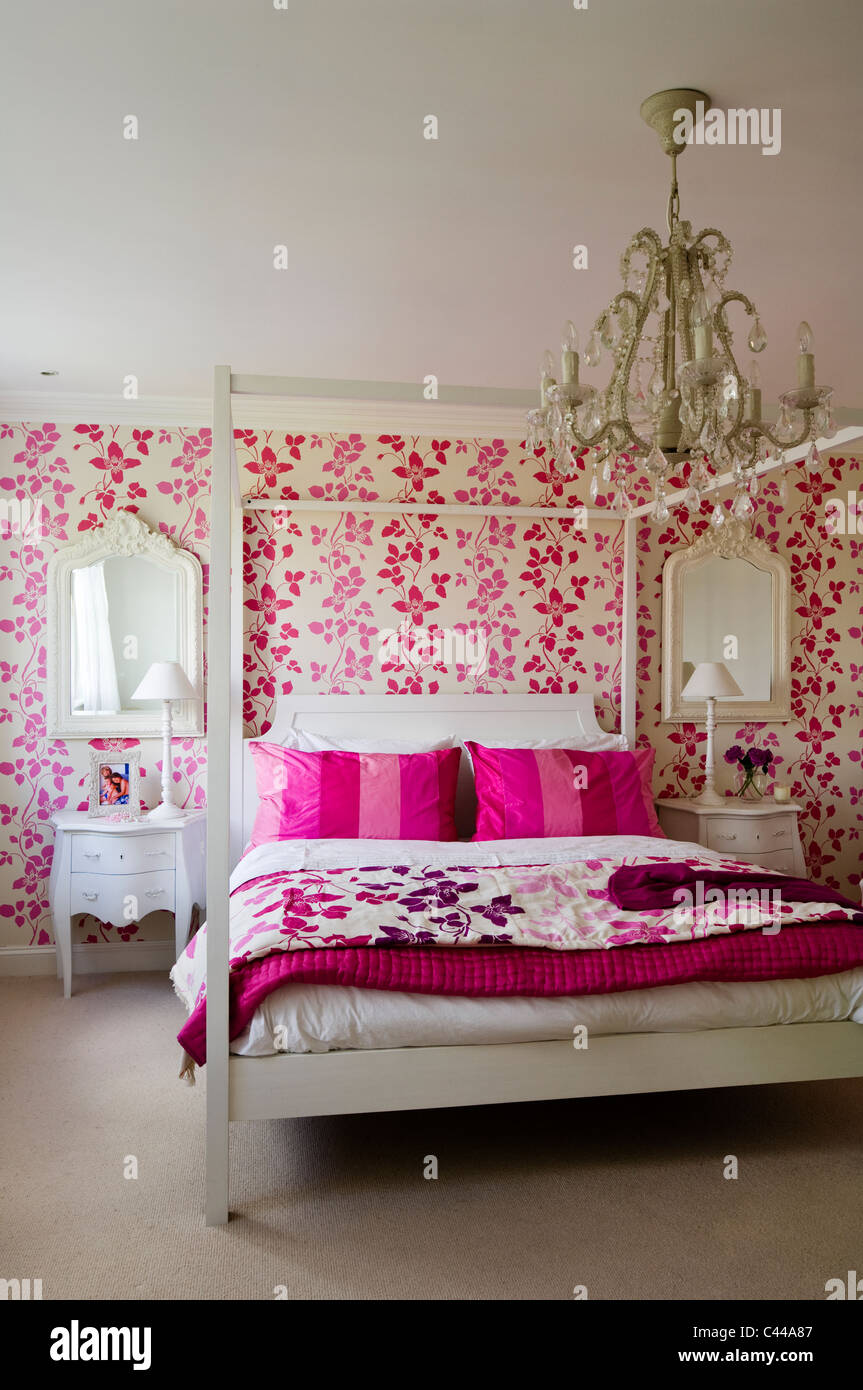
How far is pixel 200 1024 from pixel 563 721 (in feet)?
8.39

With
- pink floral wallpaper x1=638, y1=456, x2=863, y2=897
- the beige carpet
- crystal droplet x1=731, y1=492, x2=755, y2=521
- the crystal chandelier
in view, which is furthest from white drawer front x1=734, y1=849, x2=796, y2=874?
crystal droplet x1=731, y1=492, x2=755, y2=521

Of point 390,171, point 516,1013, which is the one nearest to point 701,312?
point 390,171

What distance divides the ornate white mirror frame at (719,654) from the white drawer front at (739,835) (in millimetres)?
603

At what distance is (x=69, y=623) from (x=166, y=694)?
2.04 feet

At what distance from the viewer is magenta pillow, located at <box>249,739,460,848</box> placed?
3.76 meters

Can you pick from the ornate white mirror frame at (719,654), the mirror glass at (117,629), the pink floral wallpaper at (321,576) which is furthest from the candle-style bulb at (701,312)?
the mirror glass at (117,629)

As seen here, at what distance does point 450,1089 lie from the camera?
2275mm

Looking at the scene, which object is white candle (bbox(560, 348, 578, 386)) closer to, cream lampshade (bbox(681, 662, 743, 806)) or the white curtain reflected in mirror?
cream lampshade (bbox(681, 662, 743, 806))

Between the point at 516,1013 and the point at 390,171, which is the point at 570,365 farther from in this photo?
the point at 516,1013

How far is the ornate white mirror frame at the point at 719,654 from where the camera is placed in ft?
15.1

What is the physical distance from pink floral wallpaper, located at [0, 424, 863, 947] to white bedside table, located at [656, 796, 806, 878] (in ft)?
1.19

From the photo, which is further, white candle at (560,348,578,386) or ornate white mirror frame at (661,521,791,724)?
ornate white mirror frame at (661,521,791,724)

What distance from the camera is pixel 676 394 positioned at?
2.21 metres

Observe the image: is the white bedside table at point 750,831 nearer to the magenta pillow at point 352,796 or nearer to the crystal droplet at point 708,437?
the magenta pillow at point 352,796
